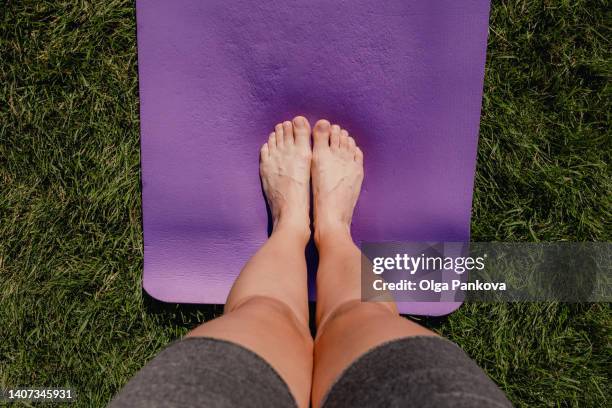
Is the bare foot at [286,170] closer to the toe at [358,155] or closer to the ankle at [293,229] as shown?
the ankle at [293,229]

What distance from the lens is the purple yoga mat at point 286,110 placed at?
4.16 feet

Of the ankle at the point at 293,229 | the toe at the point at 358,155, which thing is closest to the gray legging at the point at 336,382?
the ankle at the point at 293,229

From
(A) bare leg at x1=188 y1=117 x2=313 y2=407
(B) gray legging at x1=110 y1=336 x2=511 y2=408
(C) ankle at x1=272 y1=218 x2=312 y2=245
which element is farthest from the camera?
(C) ankle at x1=272 y1=218 x2=312 y2=245

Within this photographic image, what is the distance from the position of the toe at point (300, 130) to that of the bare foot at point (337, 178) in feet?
0.10

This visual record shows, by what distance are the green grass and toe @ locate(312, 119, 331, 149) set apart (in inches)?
18.2

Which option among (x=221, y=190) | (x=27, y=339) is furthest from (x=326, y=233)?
(x=27, y=339)

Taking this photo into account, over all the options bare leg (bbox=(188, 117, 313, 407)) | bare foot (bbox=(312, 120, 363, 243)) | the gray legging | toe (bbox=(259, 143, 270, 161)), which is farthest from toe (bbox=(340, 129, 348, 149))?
the gray legging

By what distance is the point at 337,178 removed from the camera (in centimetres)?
132

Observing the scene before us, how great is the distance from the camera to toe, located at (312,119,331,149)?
1319 millimetres

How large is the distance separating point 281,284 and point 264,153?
16.8 inches

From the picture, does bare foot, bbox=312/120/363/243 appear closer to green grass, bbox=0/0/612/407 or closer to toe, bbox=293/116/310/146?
toe, bbox=293/116/310/146

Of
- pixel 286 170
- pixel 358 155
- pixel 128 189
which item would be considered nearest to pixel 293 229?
pixel 286 170

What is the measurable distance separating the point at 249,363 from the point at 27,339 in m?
1.01

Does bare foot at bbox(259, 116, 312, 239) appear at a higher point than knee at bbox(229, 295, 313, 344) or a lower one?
higher
